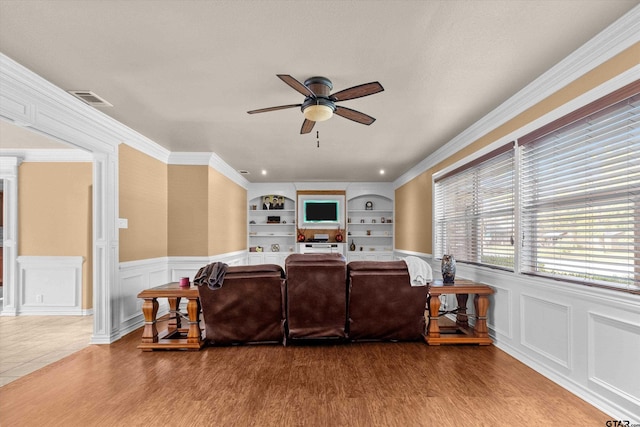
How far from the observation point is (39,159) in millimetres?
5781

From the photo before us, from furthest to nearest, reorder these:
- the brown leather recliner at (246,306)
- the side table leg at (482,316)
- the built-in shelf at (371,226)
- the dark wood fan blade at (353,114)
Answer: the built-in shelf at (371,226), the side table leg at (482,316), the brown leather recliner at (246,306), the dark wood fan blade at (353,114)

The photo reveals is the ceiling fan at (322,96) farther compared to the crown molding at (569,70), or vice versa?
the ceiling fan at (322,96)

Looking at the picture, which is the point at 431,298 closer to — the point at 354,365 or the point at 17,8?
the point at 354,365

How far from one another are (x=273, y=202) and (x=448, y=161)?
5404 mm

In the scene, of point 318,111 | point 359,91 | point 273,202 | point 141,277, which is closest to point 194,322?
point 141,277

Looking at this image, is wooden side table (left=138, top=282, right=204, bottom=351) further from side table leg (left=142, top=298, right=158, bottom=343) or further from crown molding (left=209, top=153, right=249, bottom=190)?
crown molding (left=209, top=153, right=249, bottom=190)

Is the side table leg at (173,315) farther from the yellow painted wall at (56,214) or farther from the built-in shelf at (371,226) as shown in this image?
the built-in shelf at (371,226)

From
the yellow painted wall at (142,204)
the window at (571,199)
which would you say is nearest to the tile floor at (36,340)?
the yellow painted wall at (142,204)

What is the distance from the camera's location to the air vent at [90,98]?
344cm

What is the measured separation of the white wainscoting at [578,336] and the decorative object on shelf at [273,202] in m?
6.64

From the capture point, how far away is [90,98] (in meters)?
3.59

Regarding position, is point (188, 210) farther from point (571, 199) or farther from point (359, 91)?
point (571, 199)

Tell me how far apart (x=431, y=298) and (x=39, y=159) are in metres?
6.17

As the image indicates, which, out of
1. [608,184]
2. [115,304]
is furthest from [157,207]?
[608,184]
